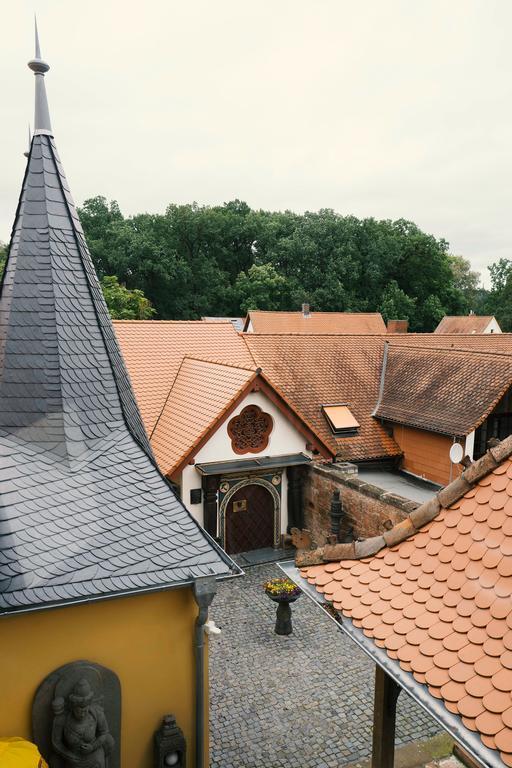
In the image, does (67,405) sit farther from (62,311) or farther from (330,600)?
(330,600)

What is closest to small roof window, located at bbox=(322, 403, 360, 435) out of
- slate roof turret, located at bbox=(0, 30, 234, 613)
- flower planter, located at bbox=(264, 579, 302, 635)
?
flower planter, located at bbox=(264, 579, 302, 635)

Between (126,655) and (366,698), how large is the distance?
5181 mm

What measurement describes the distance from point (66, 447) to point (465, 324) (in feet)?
154

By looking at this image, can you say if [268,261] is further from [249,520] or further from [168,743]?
[168,743]

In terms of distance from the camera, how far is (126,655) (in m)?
5.60

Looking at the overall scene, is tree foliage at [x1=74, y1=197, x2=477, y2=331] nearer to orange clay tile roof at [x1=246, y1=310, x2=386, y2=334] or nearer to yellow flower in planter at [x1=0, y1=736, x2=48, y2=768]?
orange clay tile roof at [x1=246, y1=310, x2=386, y2=334]

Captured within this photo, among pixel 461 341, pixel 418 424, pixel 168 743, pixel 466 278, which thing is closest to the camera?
pixel 168 743

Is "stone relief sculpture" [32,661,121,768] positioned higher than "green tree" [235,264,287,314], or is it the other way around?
"green tree" [235,264,287,314]

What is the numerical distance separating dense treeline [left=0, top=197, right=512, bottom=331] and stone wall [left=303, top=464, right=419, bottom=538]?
3259cm

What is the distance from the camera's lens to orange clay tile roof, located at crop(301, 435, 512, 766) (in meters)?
3.61

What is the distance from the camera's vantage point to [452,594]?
13.9ft

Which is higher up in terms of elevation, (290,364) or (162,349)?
(162,349)

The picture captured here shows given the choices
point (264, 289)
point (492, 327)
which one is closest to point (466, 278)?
point (492, 327)

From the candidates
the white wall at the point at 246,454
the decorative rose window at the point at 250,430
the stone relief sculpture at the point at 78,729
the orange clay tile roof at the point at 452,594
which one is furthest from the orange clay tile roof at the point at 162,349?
the orange clay tile roof at the point at 452,594
